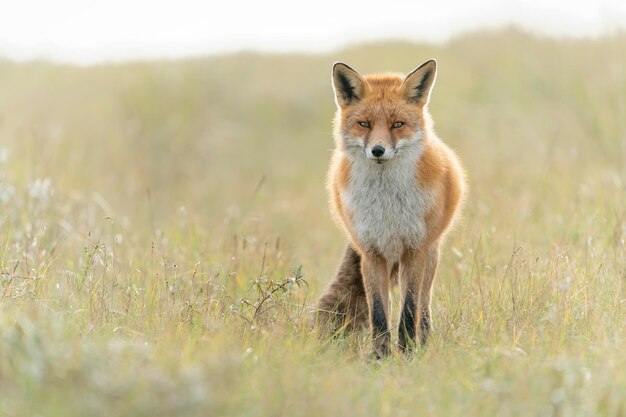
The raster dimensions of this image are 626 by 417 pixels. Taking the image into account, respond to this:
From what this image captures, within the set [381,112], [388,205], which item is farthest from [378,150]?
[388,205]

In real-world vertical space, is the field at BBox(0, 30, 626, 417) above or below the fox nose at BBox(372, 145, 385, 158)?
below

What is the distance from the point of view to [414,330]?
6.01 meters

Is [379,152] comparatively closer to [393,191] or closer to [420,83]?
[393,191]

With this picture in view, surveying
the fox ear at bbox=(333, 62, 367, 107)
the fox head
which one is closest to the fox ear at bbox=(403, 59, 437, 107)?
the fox head

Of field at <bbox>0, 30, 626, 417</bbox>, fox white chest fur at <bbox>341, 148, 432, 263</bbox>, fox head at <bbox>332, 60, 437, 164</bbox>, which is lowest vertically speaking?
field at <bbox>0, 30, 626, 417</bbox>

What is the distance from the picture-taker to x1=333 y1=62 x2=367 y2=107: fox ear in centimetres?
616

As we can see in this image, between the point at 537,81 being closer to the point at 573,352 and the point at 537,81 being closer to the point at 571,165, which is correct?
the point at 571,165

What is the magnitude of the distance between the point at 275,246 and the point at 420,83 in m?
2.31

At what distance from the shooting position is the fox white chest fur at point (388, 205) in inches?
235

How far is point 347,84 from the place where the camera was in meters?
6.23

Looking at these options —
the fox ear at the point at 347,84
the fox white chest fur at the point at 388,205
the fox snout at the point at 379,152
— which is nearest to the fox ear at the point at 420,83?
the fox ear at the point at 347,84

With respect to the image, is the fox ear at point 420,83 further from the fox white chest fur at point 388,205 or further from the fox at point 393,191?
the fox white chest fur at point 388,205

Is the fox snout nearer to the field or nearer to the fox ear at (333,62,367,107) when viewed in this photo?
the fox ear at (333,62,367,107)

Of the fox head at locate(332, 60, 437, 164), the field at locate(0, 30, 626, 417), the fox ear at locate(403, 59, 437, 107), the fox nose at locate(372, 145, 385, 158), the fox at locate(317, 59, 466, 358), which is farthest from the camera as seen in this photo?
the fox ear at locate(403, 59, 437, 107)
